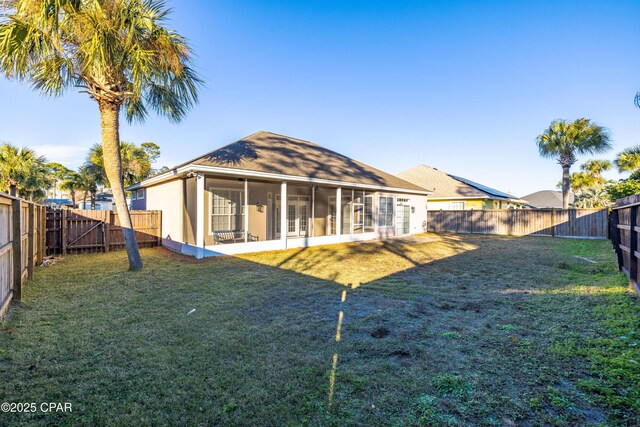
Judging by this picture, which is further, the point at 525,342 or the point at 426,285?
the point at 426,285

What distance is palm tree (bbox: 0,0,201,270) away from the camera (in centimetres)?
618

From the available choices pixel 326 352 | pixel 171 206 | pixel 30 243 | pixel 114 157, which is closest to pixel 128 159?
pixel 171 206

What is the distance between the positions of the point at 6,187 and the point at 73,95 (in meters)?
18.2

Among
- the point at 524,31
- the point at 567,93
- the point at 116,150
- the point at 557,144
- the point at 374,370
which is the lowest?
the point at 374,370

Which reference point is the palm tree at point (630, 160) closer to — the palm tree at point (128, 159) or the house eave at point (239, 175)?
the house eave at point (239, 175)

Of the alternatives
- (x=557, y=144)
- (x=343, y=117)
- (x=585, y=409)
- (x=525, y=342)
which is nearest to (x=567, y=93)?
(x=557, y=144)

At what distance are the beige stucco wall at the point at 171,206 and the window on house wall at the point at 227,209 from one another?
3.89ft

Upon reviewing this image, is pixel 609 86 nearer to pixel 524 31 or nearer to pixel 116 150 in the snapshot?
pixel 524 31

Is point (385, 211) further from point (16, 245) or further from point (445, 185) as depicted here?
point (16, 245)

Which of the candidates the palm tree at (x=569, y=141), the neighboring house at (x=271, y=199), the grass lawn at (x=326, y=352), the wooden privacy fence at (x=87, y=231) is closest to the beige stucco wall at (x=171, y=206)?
the neighboring house at (x=271, y=199)

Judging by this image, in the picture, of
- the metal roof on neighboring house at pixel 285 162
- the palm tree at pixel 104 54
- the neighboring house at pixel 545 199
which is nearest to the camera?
the palm tree at pixel 104 54

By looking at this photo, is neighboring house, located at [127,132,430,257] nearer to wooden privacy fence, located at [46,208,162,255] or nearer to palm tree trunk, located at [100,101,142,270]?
wooden privacy fence, located at [46,208,162,255]

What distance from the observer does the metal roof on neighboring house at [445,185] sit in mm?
22469

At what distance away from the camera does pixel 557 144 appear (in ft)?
62.0
